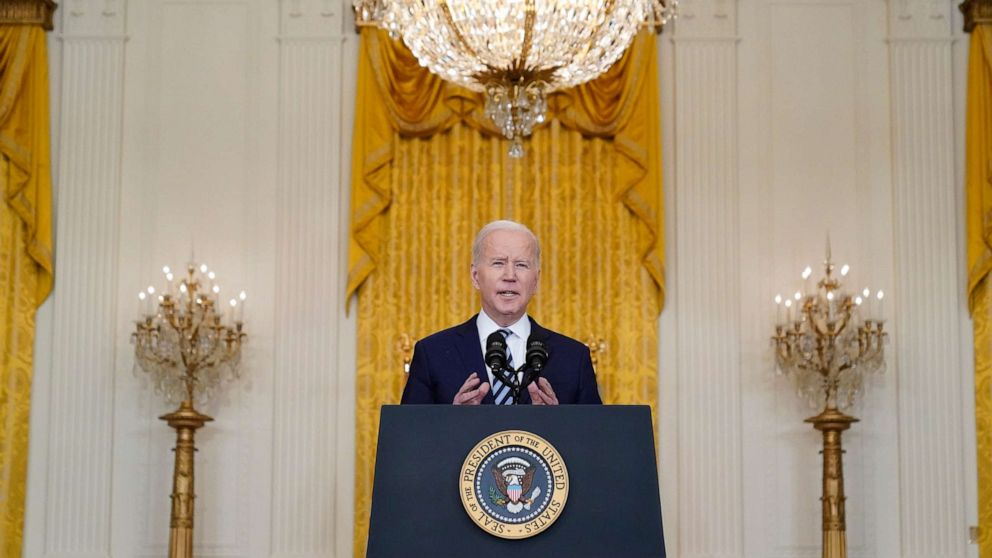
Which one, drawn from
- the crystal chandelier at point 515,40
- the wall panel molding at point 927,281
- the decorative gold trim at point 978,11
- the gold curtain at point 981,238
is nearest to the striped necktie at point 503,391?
the crystal chandelier at point 515,40

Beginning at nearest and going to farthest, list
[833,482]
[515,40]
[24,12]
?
[515,40], [833,482], [24,12]

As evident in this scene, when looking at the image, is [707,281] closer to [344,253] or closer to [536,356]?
[344,253]

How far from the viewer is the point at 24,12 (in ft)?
30.8

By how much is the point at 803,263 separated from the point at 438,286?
98.0 inches

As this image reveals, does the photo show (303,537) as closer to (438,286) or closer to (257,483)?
(257,483)

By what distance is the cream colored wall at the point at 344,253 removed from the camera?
356 inches

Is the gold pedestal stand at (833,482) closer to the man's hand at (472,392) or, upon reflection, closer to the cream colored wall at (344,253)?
the cream colored wall at (344,253)

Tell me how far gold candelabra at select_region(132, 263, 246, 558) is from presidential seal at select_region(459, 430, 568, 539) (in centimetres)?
562

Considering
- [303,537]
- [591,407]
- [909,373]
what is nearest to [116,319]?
[303,537]

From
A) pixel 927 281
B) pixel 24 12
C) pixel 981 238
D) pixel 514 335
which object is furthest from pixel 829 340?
pixel 24 12

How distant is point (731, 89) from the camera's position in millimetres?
9438

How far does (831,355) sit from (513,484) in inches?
227

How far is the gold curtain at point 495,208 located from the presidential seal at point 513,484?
5.86 meters

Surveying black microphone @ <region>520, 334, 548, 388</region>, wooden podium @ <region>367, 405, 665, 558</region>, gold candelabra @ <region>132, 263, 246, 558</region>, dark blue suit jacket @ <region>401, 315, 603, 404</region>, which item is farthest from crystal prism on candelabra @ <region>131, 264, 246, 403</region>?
wooden podium @ <region>367, 405, 665, 558</region>
